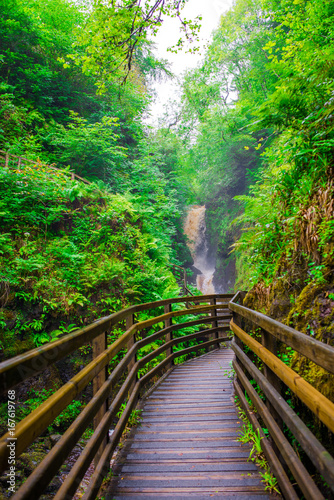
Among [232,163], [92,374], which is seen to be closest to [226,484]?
[92,374]

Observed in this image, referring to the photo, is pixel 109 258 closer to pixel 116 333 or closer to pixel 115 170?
pixel 116 333

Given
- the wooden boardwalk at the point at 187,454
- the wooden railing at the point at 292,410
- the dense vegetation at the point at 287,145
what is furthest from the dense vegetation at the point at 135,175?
the wooden boardwalk at the point at 187,454

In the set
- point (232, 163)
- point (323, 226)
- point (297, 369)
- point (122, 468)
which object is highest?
point (232, 163)

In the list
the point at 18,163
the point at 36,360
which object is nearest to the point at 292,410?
the point at 36,360

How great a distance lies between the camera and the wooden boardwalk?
6.90 feet

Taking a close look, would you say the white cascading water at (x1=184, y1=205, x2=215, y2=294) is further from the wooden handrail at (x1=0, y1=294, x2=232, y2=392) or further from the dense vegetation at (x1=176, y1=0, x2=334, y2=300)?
the wooden handrail at (x1=0, y1=294, x2=232, y2=392)

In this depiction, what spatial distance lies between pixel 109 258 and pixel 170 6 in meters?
6.32

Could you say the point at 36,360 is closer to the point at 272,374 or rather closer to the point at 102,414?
the point at 102,414

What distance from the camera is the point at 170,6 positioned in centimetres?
485

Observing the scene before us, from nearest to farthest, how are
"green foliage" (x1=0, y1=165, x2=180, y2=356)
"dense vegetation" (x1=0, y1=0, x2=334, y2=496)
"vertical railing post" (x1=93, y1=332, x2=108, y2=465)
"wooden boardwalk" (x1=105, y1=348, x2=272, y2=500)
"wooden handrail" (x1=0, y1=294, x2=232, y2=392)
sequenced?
"wooden handrail" (x1=0, y1=294, x2=232, y2=392)
"wooden boardwalk" (x1=105, y1=348, x2=272, y2=500)
"vertical railing post" (x1=93, y1=332, x2=108, y2=465)
"dense vegetation" (x1=0, y1=0, x2=334, y2=496)
"green foliage" (x1=0, y1=165, x2=180, y2=356)

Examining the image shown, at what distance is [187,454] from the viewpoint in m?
2.61

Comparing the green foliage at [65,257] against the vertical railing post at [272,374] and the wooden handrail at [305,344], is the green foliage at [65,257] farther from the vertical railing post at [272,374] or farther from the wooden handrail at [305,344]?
the wooden handrail at [305,344]

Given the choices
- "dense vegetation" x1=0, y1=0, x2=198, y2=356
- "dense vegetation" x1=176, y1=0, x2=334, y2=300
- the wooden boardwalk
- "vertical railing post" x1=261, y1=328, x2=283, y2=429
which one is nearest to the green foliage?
"dense vegetation" x1=0, y1=0, x2=198, y2=356

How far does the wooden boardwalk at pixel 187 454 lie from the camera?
210cm
